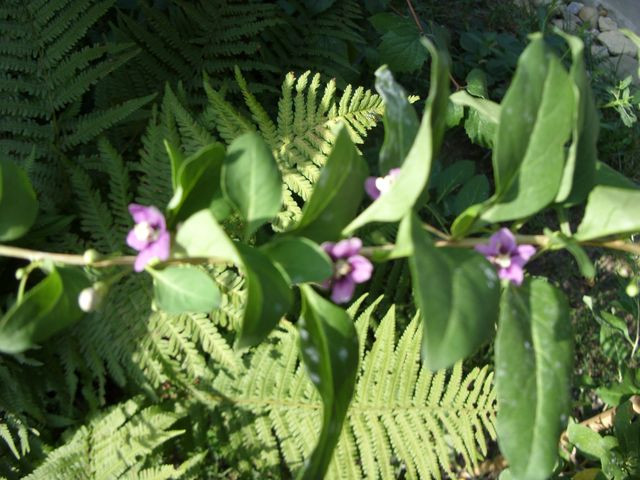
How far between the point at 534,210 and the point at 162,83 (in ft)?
4.33

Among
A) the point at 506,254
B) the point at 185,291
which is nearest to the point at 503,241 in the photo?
Result: the point at 506,254

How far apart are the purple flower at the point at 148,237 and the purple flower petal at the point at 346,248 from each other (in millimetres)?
175

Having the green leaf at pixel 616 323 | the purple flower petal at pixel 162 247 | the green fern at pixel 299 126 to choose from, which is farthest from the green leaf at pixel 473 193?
the purple flower petal at pixel 162 247

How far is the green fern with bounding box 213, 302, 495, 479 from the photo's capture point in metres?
1.53

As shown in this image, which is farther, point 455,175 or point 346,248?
point 455,175

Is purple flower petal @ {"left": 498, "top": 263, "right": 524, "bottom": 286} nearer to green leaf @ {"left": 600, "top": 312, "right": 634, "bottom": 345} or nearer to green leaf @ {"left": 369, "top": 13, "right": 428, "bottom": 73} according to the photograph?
green leaf @ {"left": 600, "top": 312, "right": 634, "bottom": 345}

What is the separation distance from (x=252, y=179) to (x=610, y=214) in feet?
1.23

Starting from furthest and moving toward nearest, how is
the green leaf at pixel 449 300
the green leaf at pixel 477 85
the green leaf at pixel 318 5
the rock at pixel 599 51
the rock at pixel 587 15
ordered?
the rock at pixel 587 15, the rock at pixel 599 51, the green leaf at pixel 318 5, the green leaf at pixel 477 85, the green leaf at pixel 449 300

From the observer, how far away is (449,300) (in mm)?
547

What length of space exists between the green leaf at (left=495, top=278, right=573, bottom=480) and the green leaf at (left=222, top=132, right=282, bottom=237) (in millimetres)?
272

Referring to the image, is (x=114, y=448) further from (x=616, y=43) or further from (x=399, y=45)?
(x=616, y=43)

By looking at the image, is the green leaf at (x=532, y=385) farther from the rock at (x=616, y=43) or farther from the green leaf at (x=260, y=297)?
the rock at (x=616, y=43)

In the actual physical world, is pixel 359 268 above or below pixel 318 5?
above

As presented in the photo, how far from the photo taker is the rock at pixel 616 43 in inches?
102
